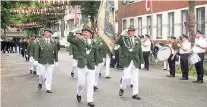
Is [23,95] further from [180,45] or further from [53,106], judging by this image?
[180,45]

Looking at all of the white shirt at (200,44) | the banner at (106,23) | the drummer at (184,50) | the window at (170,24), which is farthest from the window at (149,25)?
the banner at (106,23)

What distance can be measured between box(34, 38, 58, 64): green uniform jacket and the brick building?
14435mm

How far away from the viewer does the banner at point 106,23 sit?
10.9 meters

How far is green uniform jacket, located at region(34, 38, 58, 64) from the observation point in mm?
13727

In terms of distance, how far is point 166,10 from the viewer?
32.5 meters

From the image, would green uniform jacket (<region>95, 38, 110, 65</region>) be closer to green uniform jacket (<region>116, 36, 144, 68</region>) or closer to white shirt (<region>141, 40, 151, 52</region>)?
green uniform jacket (<region>116, 36, 144, 68</region>)

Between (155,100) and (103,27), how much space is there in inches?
88.2

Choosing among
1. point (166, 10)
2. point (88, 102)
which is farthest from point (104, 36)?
point (166, 10)

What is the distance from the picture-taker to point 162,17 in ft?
109

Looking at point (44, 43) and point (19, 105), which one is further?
point (44, 43)

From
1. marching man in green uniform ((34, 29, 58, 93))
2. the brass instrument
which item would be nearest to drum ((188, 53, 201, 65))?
the brass instrument

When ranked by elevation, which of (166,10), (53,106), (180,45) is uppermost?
(166,10)

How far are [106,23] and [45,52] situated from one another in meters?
3.15

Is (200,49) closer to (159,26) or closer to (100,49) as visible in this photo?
(100,49)
